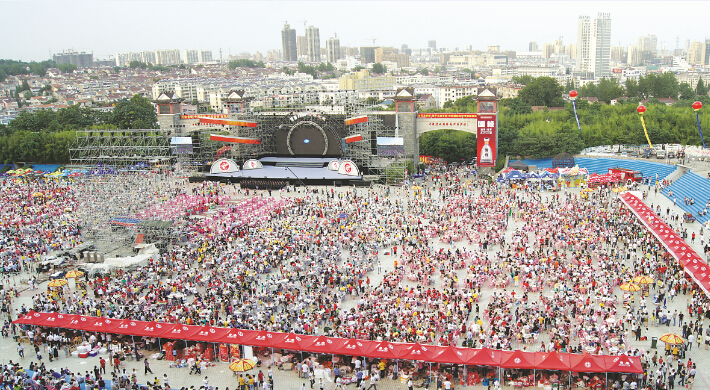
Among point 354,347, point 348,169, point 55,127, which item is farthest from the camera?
point 55,127

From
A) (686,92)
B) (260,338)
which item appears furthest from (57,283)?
(686,92)

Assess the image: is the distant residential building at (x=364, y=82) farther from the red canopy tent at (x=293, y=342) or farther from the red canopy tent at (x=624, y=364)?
the red canopy tent at (x=624, y=364)

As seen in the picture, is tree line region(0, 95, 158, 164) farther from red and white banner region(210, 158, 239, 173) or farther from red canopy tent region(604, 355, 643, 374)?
red canopy tent region(604, 355, 643, 374)

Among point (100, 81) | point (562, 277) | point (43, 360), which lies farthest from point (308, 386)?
point (100, 81)

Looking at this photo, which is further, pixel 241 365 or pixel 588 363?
pixel 241 365

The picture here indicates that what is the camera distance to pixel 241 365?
18.5 m

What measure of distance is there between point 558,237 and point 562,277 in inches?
197

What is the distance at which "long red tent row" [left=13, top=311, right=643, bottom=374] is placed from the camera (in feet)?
57.6

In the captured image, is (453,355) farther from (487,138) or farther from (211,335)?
(487,138)

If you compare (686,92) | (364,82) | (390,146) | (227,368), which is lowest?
(227,368)

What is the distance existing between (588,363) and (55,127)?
63832 millimetres

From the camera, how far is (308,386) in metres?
18.8

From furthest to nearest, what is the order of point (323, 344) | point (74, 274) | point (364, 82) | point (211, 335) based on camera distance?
1. point (364, 82)
2. point (74, 274)
3. point (211, 335)
4. point (323, 344)

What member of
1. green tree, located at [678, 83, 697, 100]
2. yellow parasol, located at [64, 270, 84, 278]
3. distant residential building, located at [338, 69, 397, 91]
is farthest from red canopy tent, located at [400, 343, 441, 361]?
distant residential building, located at [338, 69, 397, 91]
